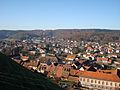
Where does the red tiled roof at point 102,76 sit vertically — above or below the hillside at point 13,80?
below

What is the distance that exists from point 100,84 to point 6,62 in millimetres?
27507

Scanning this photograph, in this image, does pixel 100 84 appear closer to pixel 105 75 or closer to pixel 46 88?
pixel 105 75

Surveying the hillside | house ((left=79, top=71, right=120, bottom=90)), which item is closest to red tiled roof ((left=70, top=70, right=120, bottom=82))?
house ((left=79, top=71, right=120, bottom=90))

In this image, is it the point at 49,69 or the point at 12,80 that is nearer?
the point at 12,80

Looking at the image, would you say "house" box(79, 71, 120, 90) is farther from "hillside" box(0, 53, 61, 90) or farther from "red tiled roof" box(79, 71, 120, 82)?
"hillside" box(0, 53, 61, 90)

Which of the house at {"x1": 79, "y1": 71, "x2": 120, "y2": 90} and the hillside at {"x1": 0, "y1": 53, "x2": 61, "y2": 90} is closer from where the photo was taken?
the hillside at {"x1": 0, "y1": 53, "x2": 61, "y2": 90}

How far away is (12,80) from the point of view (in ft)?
64.8

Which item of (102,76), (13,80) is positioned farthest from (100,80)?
(13,80)

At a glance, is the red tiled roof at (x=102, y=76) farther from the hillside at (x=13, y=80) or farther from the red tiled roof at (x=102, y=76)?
the hillside at (x=13, y=80)

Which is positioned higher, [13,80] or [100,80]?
[13,80]

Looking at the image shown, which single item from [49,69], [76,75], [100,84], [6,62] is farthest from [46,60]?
[6,62]

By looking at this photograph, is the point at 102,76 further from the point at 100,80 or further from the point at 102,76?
the point at 100,80

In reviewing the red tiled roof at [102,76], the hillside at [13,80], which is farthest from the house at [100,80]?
the hillside at [13,80]

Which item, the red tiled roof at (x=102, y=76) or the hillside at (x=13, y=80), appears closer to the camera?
the hillside at (x=13, y=80)
